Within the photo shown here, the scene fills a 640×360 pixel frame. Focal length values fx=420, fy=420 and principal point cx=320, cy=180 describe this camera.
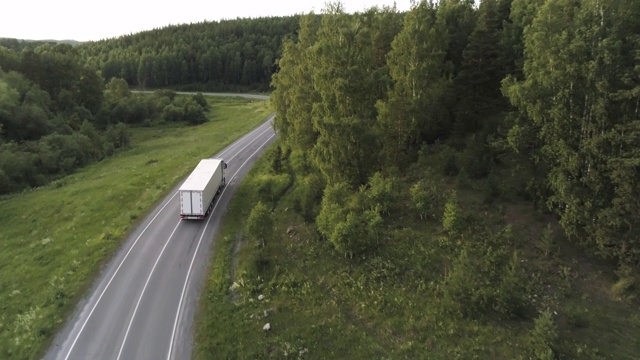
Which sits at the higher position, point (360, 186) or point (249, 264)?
point (360, 186)

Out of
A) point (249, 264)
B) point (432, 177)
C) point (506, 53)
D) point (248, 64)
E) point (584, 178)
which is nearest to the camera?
point (584, 178)

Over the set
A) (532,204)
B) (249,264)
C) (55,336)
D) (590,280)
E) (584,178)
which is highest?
A: (584,178)

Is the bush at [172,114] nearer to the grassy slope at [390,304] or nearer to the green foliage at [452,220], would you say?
the grassy slope at [390,304]

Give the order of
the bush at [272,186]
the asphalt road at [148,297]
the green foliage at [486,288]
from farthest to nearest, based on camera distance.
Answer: the bush at [272,186]
the asphalt road at [148,297]
the green foliage at [486,288]

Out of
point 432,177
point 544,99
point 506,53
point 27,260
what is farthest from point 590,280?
point 27,260

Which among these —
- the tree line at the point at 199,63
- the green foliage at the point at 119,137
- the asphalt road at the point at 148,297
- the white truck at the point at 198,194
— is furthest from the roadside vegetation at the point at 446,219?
the tree line at the point at 199,63

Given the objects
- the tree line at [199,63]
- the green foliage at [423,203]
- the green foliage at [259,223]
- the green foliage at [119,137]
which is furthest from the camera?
the tree line at [199,63]

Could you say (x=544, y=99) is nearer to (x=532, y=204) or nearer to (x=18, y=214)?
(x=532, y=204)

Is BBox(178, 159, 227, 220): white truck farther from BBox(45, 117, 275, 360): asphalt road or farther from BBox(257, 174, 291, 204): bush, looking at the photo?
BBox(257, 174, 291, 204): bush
